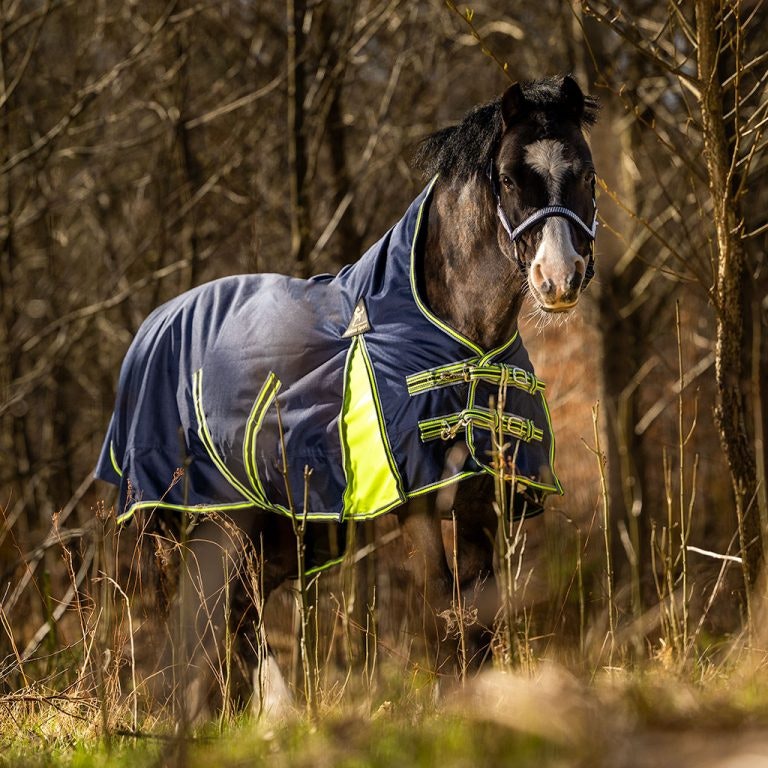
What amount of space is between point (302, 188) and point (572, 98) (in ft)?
8.82

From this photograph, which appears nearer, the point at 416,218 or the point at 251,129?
the point at 416,218

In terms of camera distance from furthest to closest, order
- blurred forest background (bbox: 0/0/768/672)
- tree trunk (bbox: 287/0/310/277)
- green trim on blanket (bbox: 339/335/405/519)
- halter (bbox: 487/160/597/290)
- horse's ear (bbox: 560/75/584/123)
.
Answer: blurred forest background (bbox: 0/0/768/672), tree trunk (bbox: 287/0/310/277), horse's ear (bbox: 560/75/584/123), green trim on blanket (bbox: 339/335/405/519), halter (bbox: 487/160/597/290)

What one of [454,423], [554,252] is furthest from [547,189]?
[454,423]

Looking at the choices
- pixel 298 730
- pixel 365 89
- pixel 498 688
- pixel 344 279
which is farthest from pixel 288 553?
pixel 365 89

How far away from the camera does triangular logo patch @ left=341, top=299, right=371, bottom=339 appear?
12.8 ft

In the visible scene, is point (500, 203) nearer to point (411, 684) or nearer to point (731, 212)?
point (731, 212)

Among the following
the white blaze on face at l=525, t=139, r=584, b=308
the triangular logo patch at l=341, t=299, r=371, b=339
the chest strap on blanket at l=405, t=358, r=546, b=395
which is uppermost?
the white blaze on face at l=525, t=139, r=584, b=308

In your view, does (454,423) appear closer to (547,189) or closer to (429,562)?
(429,562)

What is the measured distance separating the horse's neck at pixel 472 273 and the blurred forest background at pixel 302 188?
1073 millimetres

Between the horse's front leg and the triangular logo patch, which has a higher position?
the triangular logo patch

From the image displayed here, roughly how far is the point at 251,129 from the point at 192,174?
0.82 m

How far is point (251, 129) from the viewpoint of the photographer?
8.23m

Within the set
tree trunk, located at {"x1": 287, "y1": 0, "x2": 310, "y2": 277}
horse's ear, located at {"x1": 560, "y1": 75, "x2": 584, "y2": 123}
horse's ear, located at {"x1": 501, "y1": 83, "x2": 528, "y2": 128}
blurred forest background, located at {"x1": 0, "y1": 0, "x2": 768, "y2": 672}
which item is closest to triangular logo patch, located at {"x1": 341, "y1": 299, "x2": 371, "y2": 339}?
horse's ear, located at {"x1": 501, "y1": 83, "x2": 528, "y2": 128}

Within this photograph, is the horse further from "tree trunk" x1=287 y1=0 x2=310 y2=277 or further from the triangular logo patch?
"tree trunk" x1=287 y1=0 x2=310 y2=277
